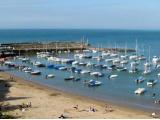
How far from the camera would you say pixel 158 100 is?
53.7 m

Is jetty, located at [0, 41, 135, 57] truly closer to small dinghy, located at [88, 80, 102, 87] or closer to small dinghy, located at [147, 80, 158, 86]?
small dinghy, located at [88, 80, 102, 87]

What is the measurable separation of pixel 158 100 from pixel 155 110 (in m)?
5.53

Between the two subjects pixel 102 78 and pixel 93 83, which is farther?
pixel 102 78

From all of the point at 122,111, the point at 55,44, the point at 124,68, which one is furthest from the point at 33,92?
the point at 55,44

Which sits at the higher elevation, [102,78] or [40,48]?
[40,48]

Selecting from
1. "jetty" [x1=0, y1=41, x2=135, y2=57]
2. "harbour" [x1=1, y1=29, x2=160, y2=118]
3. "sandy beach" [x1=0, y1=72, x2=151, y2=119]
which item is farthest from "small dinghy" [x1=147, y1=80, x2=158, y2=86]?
"jetty" [x1=0, y1=41, x2=135, y2=57]

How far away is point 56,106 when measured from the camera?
156ft

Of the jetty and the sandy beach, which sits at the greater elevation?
the jetty

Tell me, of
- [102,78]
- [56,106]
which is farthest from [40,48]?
[56,106]

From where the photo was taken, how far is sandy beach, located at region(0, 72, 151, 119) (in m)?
42.6

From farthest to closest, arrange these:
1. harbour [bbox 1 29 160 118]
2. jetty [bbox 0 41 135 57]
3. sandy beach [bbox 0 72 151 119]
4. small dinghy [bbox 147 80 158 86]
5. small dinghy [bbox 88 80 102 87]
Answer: jetty [bbox 0 41 135 57]
small dinghy [bbox 88 80 102 87]
small dinghy [bbox 147 80 158 86]
harbour [bbox 1 29 160 118]
sandy beach [bbox 0 72 151 119]

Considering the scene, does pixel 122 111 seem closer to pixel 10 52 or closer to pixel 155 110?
pixel 155 110

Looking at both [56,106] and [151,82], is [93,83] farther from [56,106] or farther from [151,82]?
[56,106]

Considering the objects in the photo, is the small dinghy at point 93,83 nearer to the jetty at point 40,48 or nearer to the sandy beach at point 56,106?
the sandy beach at point 56,106
